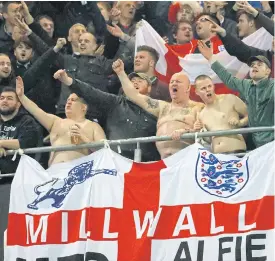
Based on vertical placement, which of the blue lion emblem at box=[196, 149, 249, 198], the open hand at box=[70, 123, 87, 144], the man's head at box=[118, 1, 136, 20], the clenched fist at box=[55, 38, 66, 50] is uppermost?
the man's head at box=[118, 1, 136, 20]

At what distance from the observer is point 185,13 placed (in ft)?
64.2

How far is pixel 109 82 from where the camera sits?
18.4m

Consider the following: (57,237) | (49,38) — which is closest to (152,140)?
(57,237)

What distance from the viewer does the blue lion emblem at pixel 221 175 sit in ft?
50.3

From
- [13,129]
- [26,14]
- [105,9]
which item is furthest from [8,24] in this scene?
[13,129]

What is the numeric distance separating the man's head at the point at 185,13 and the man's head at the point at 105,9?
1.32m

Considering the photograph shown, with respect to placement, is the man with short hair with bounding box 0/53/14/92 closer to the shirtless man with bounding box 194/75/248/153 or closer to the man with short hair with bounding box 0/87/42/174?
the man with short hair with bounding box 0/87/42/174

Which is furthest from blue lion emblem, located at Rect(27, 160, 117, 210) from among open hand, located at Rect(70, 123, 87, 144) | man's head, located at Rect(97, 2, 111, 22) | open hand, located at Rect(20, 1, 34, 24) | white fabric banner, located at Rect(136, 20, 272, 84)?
man's head, located at Rect(97, 2, 111, 22)

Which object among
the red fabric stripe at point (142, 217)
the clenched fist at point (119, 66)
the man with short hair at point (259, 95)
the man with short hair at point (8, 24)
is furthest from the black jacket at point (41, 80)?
the man with short hair at point (259, 95)

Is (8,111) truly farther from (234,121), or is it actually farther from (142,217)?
(234,121)

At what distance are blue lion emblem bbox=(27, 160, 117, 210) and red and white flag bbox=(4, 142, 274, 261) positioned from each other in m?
0.01

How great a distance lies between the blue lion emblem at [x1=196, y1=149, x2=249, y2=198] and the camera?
50.3ft

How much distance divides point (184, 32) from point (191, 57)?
0.47 metres

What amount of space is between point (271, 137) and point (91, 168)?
2242 mm
